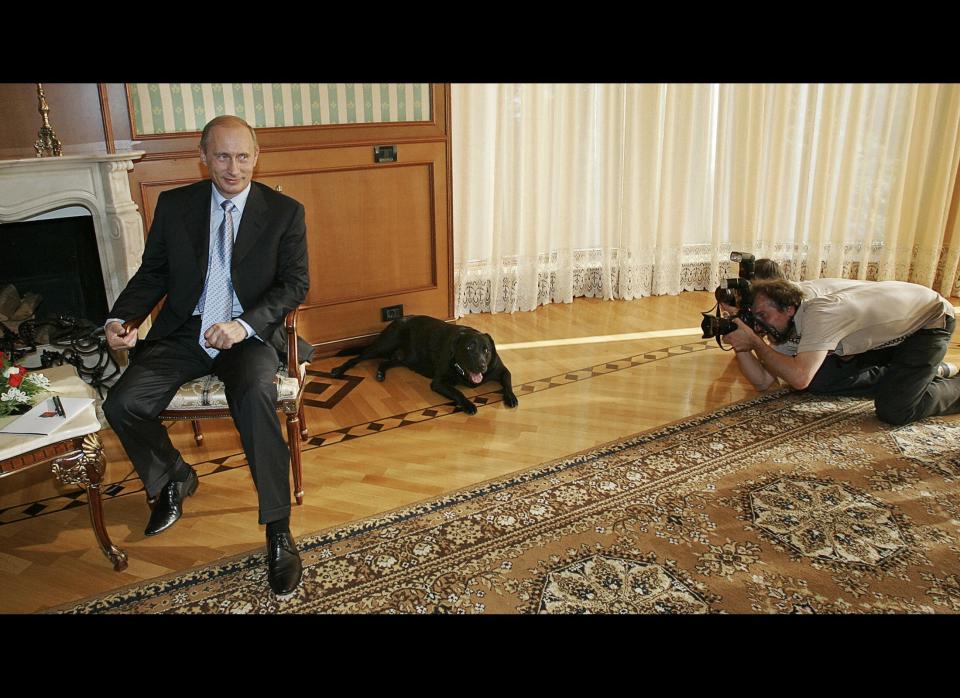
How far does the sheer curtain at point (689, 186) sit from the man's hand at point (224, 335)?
2.41 meters

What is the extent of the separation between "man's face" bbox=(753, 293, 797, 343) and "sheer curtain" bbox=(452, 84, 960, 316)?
6.10ft

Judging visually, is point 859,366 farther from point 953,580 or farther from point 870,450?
point 953,580

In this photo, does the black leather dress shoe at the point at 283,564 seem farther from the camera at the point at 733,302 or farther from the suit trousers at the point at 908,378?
the suit trousers at the point at 908,378

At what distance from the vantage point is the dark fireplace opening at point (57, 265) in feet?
10.7

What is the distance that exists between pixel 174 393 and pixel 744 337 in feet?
7.31

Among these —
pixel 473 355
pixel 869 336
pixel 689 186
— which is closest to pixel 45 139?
pixel 473 355

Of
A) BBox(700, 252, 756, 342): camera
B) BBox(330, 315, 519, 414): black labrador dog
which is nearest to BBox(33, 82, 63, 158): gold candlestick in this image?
BBox(330, 315, 519, 414): black labrador dog

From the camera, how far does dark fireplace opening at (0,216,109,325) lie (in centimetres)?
327

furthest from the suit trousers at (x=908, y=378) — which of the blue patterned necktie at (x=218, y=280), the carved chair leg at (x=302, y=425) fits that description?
the blue patterned necktie at (x=218, y=280)

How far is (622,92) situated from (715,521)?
3.07 m

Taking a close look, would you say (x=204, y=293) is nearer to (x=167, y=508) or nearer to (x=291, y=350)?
(x=291, y=350)

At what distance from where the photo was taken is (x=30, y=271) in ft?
10.9

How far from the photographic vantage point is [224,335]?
2271 millimetres
